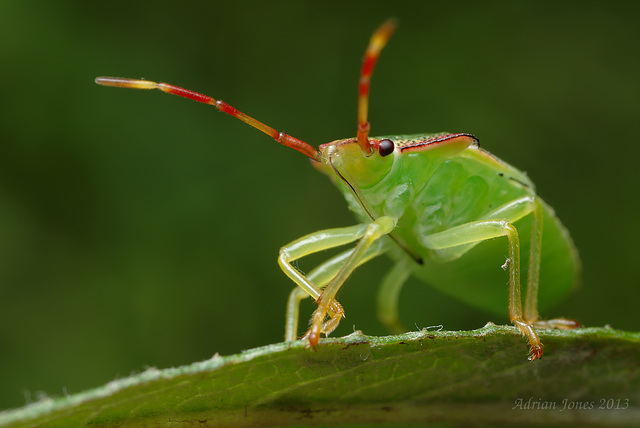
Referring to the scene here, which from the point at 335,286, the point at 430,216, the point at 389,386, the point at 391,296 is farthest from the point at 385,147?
the point at 391,296

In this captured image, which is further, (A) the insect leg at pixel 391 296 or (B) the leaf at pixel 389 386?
(A) the insect leg at pixel 391 296

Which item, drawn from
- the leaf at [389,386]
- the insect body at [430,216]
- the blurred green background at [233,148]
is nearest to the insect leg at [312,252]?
the insect body at [430,216]

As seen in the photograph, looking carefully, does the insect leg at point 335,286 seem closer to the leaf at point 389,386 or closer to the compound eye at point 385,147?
the leaf at point 389,386

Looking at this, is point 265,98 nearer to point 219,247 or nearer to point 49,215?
point 219,247

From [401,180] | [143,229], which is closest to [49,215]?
[143,229]

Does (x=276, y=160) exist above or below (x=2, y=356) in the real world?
above
